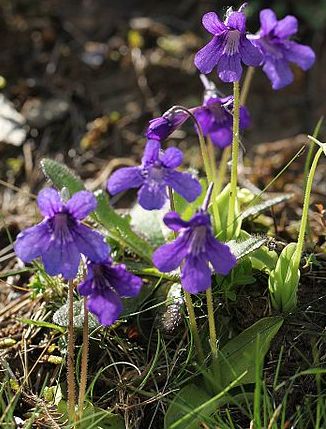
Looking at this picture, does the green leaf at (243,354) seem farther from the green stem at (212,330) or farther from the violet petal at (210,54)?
the violet petal at (210,54)

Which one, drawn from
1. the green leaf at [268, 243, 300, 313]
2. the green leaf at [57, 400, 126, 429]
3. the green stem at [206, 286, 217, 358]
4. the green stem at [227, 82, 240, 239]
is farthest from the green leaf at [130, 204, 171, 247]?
the green leaf at [57, 400, 126, 429]

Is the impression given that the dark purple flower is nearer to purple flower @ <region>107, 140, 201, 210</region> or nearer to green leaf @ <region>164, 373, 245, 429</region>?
purple flower @ <region>107, 140, 201, 210</region>

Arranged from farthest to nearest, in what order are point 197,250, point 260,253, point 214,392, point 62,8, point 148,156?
point 62,8, point 260,253, point 214,392, point 148,156, point 197,250

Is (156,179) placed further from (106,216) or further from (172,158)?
(106,216)

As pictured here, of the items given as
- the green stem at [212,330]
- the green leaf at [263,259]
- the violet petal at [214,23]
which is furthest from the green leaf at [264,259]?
the violet petal at [214,23]

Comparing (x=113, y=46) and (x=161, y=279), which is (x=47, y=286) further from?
(x=113, y=46)

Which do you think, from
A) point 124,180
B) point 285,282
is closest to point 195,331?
point 285,282

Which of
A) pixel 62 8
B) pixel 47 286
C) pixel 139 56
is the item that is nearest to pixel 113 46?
pixel 139 56
